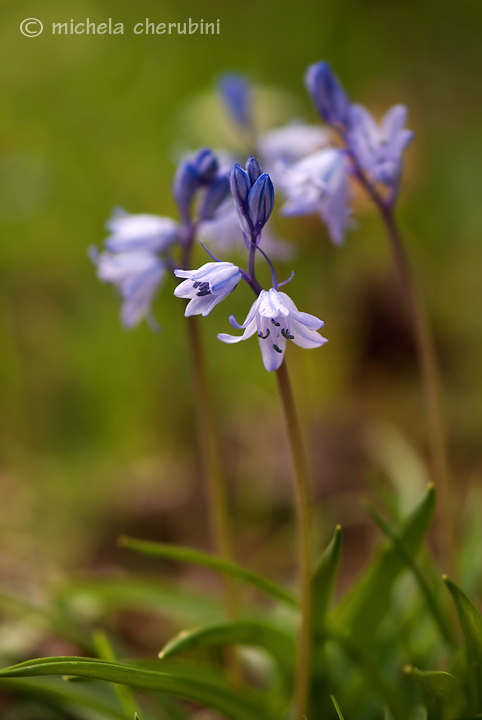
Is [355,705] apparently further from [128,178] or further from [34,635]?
[128,178]

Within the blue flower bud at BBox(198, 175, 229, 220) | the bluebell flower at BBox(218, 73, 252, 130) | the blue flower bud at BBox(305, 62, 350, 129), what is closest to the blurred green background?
the bluebell flower at BBox(218, 73, 252, 130)

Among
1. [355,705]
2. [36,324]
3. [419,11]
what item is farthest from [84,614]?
[419,11]

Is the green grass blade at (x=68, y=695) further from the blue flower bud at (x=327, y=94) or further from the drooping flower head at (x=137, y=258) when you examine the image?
the blue flower bud at (x=327, y=94)

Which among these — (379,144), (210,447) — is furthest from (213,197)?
(210,447)

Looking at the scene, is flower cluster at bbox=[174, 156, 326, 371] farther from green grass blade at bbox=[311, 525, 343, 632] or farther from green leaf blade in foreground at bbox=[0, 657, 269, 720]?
green leaf blade in foreground at bbox=[0, 657, 269, 720]

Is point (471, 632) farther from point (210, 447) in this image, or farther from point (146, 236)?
point (146, 236)

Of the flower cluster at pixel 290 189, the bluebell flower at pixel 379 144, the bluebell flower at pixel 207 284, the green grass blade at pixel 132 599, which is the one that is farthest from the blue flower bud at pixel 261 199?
the green grass blade at pixel 132 599
